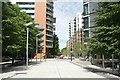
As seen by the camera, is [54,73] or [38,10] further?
[38,10]

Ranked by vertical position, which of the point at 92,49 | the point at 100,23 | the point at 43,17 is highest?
the point at 43,17

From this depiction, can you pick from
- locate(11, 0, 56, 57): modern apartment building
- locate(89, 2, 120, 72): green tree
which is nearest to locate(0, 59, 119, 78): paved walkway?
locate(89, 2, 120, 72): green tree

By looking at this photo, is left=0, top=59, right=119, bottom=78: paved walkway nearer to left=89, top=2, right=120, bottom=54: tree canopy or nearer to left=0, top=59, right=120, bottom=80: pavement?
left=0, top=59, right=120, bottom=80: pavement

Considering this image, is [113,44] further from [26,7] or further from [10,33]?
[26,7]

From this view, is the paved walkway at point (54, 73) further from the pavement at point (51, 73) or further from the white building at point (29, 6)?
the white building at point (29, 6)

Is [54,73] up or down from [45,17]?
down

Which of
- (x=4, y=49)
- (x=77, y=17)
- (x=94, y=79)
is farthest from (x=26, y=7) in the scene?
(x=94, y=79)

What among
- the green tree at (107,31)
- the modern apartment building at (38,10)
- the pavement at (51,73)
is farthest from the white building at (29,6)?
the green tree at (107,31)

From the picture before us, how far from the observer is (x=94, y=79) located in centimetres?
2420

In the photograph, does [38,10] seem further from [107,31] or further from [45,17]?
[107,31]

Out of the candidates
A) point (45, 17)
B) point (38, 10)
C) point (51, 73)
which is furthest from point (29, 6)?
point (51, 73)

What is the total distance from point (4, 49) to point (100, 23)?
439 inches

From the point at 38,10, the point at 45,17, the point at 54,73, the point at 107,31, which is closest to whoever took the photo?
the point at 107,31

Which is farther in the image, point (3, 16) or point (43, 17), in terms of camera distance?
point (43, 17)
